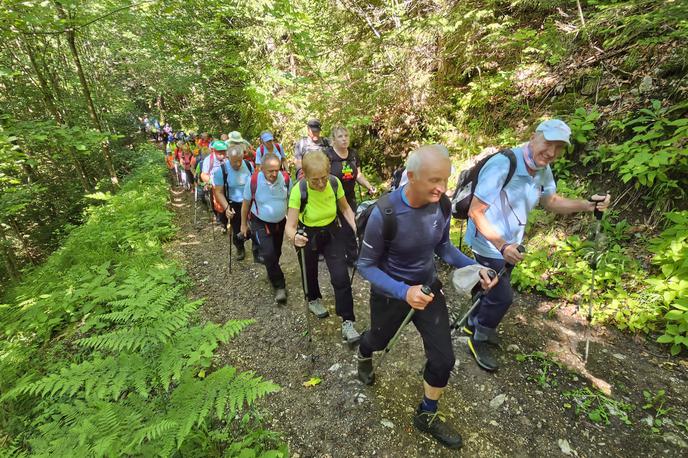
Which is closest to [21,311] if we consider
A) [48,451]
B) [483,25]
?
[48,451]

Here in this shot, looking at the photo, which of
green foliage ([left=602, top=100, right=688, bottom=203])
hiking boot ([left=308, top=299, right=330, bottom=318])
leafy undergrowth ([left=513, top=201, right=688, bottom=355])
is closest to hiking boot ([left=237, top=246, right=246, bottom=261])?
hiking boot ([left=308, top=299, right=330, bottom=318])

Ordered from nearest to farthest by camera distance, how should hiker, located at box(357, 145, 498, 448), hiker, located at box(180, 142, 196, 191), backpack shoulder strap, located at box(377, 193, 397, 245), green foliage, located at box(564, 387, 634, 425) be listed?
hiker, located at box(357, 145, 498, 448), backpack shoulder strap, located at box(377, 193, 397, 245), green foliage, located at box(564, 387, 634, 425), hiker, located at box(180, 142, 196, 191)

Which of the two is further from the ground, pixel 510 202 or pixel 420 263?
pixel 510 202

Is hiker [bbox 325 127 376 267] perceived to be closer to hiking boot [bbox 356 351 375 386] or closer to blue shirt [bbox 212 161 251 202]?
blue shirt [bbox 212 161 251 202]

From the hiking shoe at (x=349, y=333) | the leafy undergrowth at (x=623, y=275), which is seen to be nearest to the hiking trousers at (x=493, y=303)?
the leafy undergrowth at (x=623, y=275)

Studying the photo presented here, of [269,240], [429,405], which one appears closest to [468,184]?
[429,405]

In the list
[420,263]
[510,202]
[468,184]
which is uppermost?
[468,184]

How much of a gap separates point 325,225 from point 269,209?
1417 mm

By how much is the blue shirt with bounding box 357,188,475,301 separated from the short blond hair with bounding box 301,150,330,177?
1394mm

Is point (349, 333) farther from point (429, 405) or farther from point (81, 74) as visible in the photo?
point (81, 74)

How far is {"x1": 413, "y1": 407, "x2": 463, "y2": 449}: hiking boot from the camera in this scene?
3023 mm

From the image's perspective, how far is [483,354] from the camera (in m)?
3.97

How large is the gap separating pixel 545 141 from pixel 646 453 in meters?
3.06

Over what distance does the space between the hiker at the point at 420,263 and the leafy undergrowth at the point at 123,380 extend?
49.3 inches
